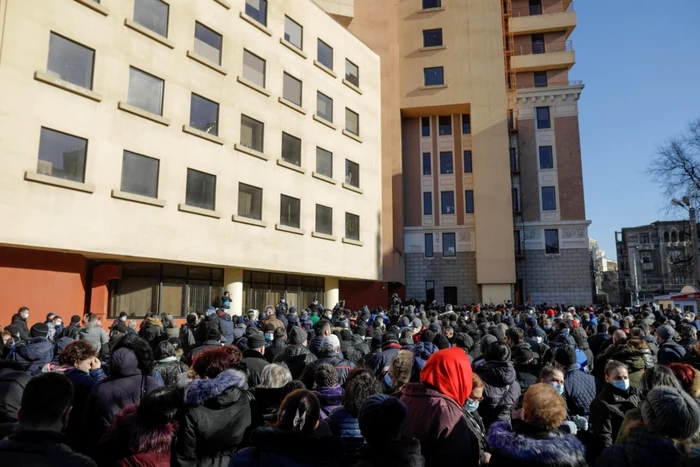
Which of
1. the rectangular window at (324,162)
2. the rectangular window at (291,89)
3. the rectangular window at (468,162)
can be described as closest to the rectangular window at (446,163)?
the rectangular window at (468,162)

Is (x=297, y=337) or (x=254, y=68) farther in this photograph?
(x=254, y=68)

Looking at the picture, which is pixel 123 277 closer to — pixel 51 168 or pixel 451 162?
pixel 51 168

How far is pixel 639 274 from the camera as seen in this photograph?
3007 inches

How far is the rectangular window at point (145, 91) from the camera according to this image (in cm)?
1761

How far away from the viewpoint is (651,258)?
75812mm

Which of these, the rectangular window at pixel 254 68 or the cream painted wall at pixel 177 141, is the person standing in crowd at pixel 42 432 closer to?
the cream painted wall at pixel 177 141

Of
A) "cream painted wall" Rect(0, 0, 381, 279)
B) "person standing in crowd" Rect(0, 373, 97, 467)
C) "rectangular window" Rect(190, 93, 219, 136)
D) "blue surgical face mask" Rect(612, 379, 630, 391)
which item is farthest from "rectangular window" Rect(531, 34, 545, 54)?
"person standing in crowd" Rect(0, 373, 97, 467)

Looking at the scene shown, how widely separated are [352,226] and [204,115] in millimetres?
10534

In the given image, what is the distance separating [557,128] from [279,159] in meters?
26.3

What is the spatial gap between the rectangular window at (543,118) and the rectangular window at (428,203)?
1073 cm

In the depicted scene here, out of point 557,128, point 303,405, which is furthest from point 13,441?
point 557,128

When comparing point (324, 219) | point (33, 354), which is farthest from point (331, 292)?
point (33, 354)

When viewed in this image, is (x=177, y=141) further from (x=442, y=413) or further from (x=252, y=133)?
(x=442, y=413)

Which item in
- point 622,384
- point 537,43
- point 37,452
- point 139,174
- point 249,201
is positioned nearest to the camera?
point 37,452
